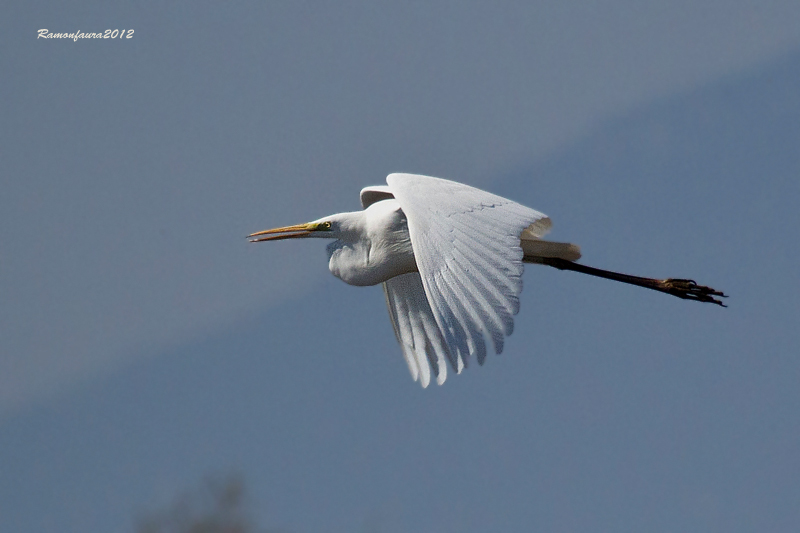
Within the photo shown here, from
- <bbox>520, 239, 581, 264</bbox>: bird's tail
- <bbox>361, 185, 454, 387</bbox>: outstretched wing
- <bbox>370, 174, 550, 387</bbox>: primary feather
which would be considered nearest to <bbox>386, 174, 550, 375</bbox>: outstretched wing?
<bbox>370, 174, 550, 387</bbox>: primary feather

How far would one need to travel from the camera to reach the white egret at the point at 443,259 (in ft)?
27.6

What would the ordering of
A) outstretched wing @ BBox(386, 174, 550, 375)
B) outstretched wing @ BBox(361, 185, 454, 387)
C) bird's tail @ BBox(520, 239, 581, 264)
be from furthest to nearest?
outstretched wing @ BBox(361, 185, 454, 387), bird's tail @ BBox(520, 239, 581, 264), outstretched wing @ BBox(386, 174, 550, 375)

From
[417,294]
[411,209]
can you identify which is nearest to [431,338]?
[417,294]

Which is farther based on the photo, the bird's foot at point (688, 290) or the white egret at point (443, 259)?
the bird's foot at point (688, 290)

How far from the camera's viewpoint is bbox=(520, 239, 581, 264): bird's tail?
1080 centimetres

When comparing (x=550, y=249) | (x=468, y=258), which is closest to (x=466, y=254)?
(x=468, y=258)

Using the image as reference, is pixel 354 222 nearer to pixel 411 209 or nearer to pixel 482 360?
pixel 411 209

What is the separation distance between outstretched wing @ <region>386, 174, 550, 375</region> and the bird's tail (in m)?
1.12

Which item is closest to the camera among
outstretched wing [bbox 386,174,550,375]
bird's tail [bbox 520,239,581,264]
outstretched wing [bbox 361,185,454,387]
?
outstretched wing [bbox 386,174,550,375]

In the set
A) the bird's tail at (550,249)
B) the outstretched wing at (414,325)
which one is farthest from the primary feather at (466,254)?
the outstretched wing at (414,325)

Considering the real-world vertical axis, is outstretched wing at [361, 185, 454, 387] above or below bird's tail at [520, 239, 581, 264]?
below

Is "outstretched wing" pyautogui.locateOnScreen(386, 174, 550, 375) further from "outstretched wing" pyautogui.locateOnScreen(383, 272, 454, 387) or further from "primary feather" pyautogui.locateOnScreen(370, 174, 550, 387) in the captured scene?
"outstretched wing" pyautogui.locateOnScreen(383, 272, 454, 387)

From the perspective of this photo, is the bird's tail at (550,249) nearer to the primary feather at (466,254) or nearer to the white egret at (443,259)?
the white egret at (443,259)

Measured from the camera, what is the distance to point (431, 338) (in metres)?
11.1
